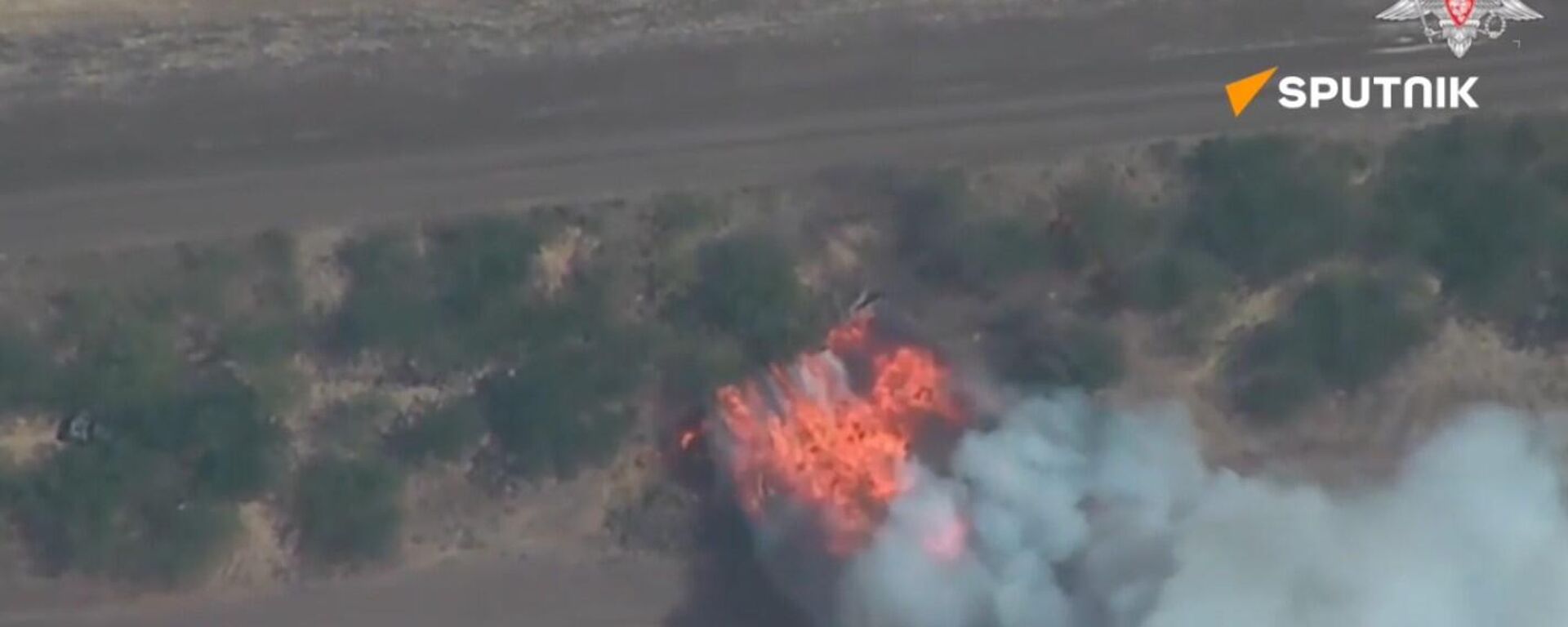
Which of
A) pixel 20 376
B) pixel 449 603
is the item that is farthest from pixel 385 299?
pixel 20 376

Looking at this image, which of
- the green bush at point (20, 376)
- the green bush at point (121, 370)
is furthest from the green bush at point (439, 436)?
the green bush at point (20, 376)

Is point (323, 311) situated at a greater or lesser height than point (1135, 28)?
lesser

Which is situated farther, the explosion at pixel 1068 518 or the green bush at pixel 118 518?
the green bush at pixel 118 518

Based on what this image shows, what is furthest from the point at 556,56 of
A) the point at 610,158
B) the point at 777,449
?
the point at 777,449

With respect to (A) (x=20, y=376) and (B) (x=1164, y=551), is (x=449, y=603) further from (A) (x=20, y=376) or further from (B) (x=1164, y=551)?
(B) (x=1164, y=551)

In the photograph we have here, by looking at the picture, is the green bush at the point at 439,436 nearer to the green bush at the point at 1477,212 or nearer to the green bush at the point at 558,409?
the green bush at the point at 558,409

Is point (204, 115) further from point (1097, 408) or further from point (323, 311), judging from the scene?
point (1097, 408)
